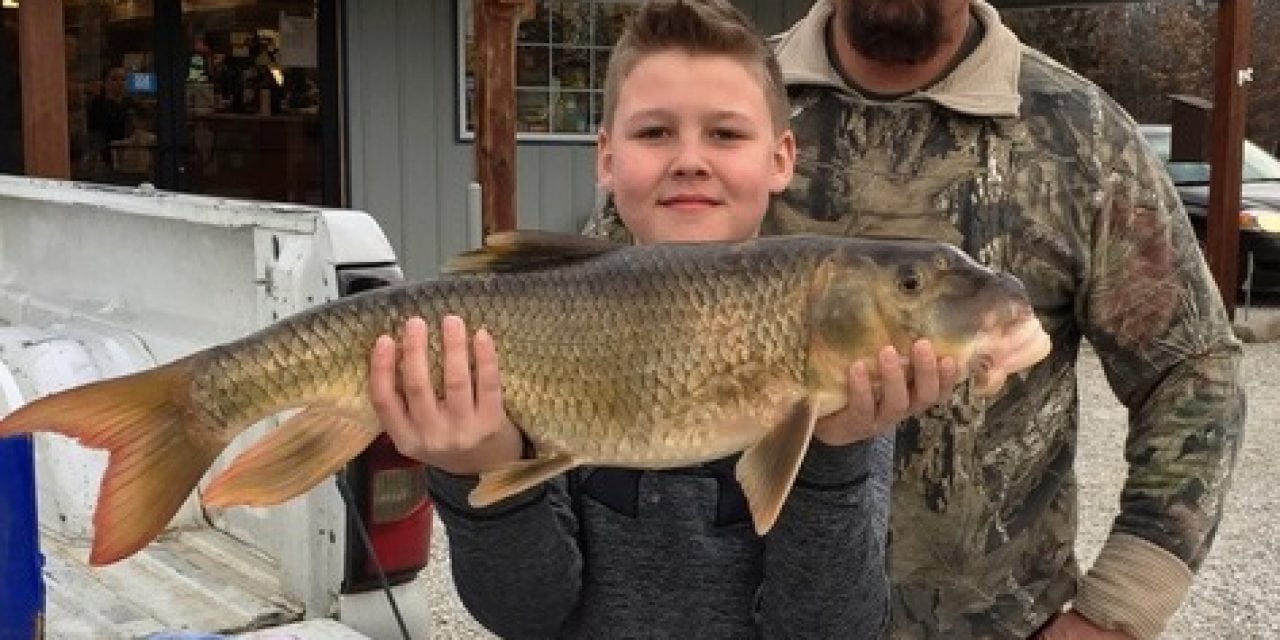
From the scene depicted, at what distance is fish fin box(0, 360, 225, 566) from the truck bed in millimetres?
1247

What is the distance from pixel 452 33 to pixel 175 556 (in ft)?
29.3

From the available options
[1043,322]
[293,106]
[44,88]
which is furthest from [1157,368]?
[293,106]

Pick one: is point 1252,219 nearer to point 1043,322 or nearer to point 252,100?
point 252,100

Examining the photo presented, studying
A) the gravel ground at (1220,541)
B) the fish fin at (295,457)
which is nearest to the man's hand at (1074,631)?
the fish fin at (295,457)

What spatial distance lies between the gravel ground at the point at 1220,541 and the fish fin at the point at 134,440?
372 cm

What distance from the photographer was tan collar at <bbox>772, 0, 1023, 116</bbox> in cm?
280

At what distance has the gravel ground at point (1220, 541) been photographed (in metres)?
6.37

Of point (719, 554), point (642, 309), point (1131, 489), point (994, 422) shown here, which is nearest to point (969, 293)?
point (642, 309)

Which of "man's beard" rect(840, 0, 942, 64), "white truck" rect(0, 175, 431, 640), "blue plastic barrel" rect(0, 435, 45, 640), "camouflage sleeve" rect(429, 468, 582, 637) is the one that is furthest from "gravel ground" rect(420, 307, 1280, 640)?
"camouflage sleeve" rect(429, 468, 582, 637)

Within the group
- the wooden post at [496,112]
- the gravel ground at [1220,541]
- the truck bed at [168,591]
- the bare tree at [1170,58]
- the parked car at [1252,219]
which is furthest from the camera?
the bare tree at [1170,58]

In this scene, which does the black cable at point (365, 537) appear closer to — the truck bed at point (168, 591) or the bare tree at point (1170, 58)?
the truck bed at point (168, 591)

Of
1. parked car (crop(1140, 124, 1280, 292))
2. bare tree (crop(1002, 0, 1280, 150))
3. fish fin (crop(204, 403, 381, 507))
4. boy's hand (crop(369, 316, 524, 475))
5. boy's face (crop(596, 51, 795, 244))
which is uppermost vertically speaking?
bare tree (crop(1002, 0, 1280, 150))

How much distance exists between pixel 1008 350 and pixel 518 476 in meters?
0.65

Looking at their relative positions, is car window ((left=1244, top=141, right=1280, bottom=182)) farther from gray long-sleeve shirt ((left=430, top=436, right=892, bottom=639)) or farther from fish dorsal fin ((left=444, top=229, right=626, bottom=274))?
fish dorsal fin ((left=444, top=229, right=626, bottom=274))
